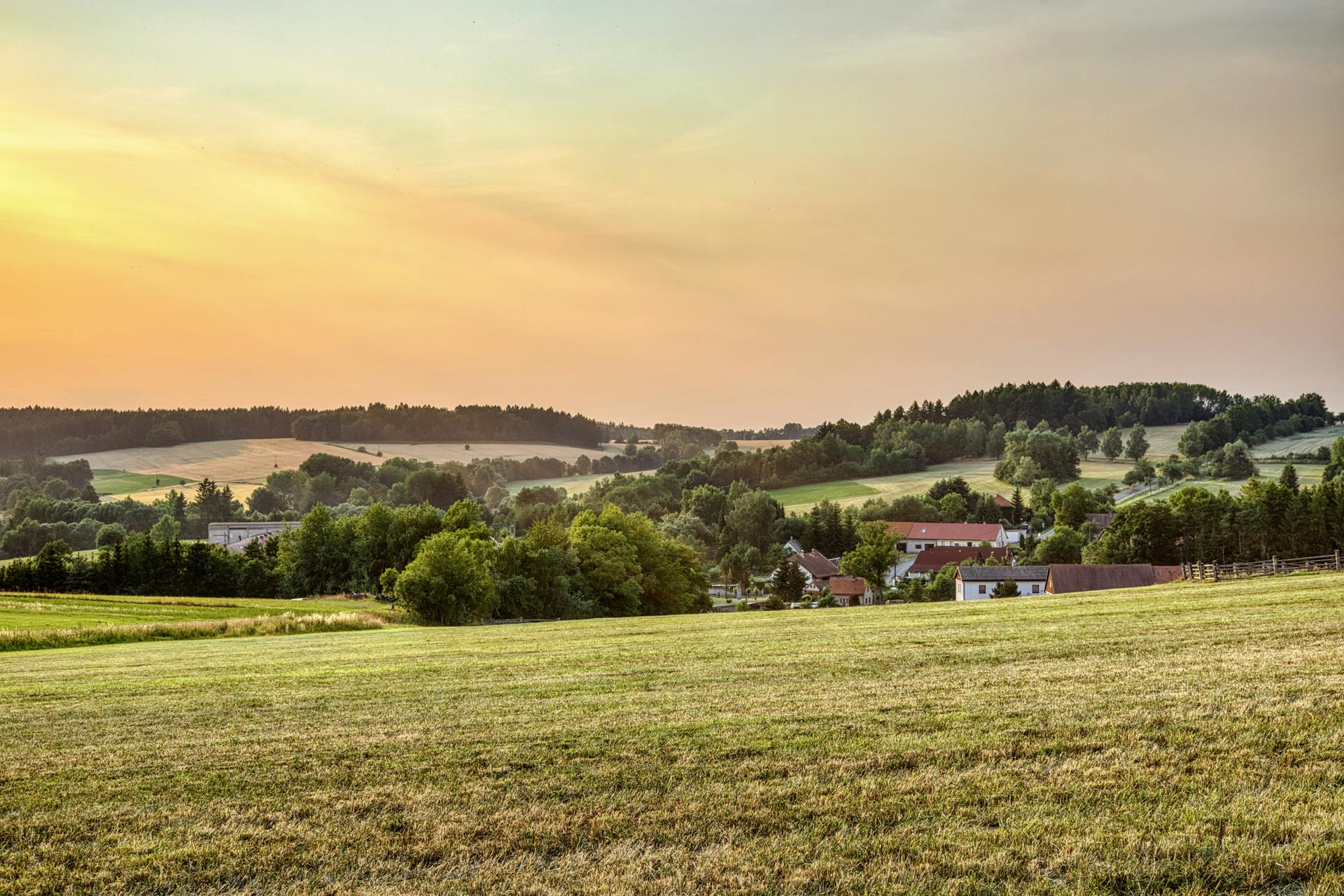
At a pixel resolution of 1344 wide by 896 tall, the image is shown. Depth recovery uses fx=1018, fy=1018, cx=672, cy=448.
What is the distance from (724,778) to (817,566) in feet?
396

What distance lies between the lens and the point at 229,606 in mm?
66312

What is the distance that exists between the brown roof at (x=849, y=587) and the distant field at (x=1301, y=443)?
87.0 metres

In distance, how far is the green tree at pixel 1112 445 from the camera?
18538 cm

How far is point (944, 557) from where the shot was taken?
12850 cm

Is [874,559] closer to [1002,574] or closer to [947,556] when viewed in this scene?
[1002,574]

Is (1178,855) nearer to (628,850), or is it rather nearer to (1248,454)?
(628,850)

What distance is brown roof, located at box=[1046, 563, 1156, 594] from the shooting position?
7531 cm

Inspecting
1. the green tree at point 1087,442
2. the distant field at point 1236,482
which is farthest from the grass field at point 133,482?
the green tree at point 1087,442

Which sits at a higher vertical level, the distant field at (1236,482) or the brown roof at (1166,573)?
the distant field at (1236,482)

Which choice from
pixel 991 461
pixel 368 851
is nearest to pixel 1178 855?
pixel 368 851

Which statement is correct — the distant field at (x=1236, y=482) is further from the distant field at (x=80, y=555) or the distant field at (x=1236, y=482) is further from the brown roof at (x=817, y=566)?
the distant field at (x=80, y=555)

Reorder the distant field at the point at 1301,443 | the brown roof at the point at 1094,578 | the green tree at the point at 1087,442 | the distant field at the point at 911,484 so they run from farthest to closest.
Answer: the green tree at the point at 1087,442 < the distant field at the point at 911,484 < the distant field at the point at 1301,443 < the brown roof at the point at 1094,578

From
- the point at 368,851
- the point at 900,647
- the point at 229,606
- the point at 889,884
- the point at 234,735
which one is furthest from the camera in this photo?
the point at 229,606

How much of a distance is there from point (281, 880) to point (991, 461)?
644 feet
